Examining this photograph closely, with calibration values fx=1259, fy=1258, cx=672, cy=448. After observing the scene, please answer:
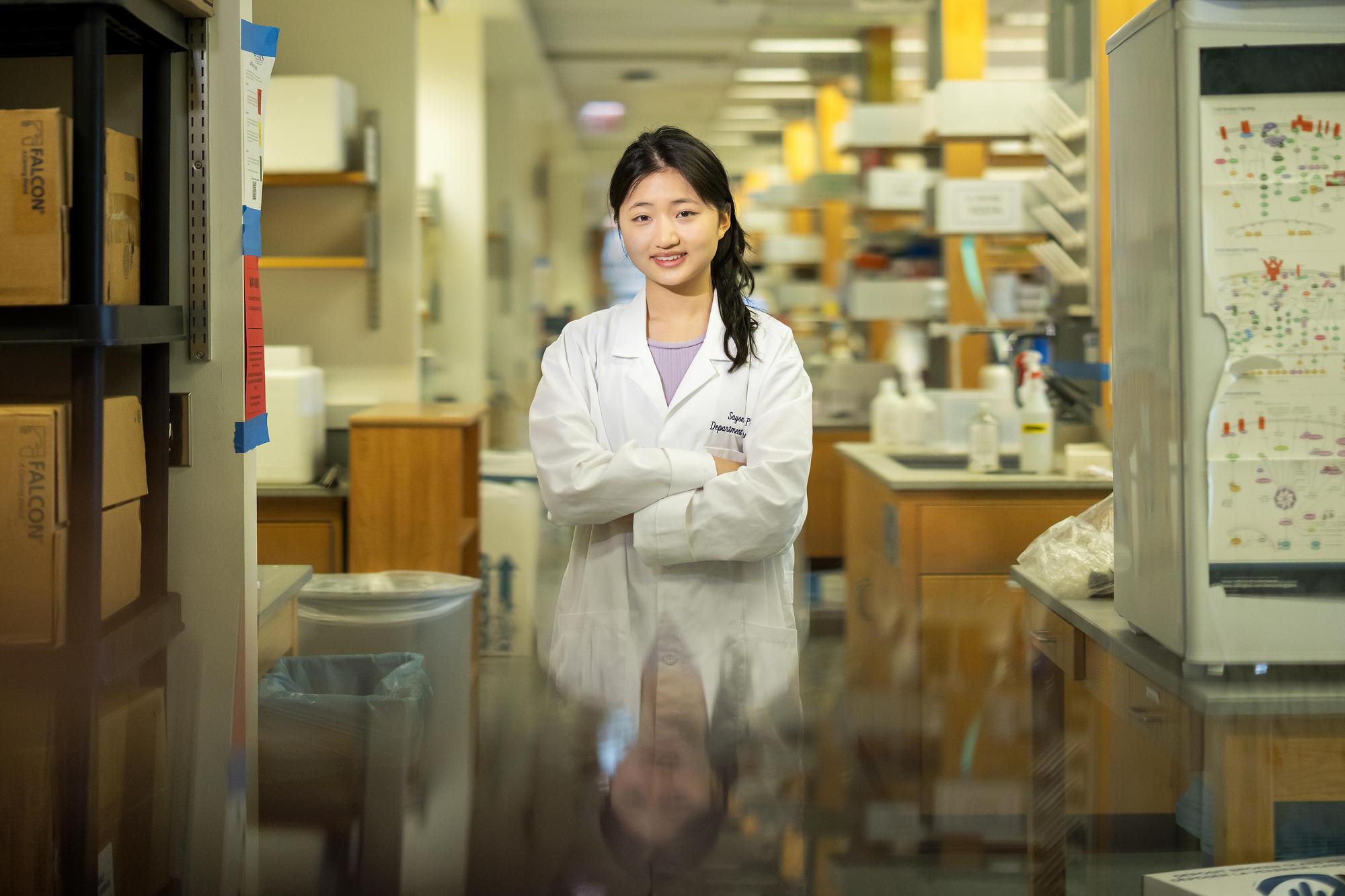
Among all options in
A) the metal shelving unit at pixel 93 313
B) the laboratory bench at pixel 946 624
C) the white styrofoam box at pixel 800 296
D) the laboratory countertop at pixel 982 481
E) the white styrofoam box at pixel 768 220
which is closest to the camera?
the laboratory bench at pixel 946 624

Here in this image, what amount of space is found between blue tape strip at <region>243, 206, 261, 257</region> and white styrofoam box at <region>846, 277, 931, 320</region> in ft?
12.2

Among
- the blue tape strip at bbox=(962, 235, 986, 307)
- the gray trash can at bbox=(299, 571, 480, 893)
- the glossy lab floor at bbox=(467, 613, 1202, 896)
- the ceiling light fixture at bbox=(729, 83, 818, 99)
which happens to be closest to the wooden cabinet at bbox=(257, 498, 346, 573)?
the gray trash can at bbox=(299, 571, 480, 893)

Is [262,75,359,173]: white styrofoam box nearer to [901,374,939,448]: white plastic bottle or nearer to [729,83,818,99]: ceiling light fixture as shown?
[901,374,939,448]: white plastic bottle

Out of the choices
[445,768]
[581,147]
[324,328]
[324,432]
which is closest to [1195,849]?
[445,768]

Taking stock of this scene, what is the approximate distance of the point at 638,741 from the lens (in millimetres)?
1463

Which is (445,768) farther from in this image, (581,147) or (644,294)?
(581,147)

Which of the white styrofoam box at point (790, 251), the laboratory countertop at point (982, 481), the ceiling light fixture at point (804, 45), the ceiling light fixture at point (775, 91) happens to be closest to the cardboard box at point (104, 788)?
the laboratory countertop at point (982, 481)

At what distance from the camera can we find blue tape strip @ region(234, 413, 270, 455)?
2.25 m

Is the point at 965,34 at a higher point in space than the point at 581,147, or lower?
lower

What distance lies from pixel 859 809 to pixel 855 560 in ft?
9.80

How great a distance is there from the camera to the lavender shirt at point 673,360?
205 cm

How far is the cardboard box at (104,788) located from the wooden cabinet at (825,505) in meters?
4.19

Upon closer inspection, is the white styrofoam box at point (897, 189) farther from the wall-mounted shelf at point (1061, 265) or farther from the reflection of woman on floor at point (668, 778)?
the reflection of woman on floor at point (668, 778)

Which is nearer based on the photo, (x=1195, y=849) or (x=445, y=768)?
(x=1195, y=849)
